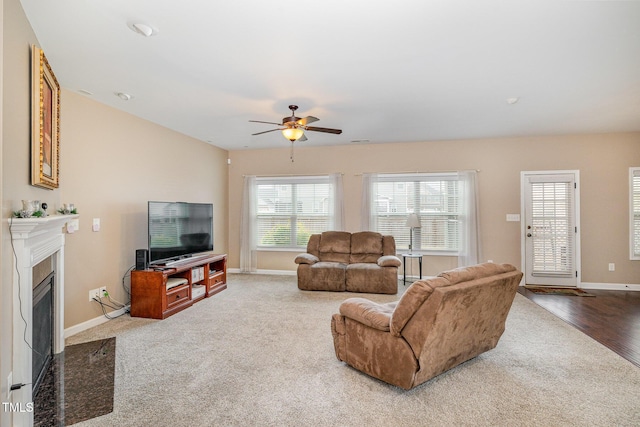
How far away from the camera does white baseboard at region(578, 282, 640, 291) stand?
16.8 feet

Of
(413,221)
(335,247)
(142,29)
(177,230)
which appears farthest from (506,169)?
(142,29)

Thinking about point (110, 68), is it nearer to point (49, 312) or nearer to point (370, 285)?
point (49, 312)

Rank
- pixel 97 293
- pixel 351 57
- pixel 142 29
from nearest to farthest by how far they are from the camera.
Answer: pixel 142 29 < pixel 351 57 < pixel 97 293

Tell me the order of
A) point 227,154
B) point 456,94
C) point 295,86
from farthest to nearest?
point 227,154 < point 456,94 < point 295,86

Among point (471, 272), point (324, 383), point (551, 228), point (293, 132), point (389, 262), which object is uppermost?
point (293, 132)

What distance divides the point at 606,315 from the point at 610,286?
1888 mm

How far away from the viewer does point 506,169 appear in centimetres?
555

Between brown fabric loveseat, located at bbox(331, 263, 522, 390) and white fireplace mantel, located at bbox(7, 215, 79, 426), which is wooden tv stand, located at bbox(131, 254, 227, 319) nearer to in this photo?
white fireplace mantel, located at bbox(7, 215, 79, 426)

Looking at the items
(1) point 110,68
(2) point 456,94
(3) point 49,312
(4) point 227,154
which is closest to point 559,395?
(2) point 456,94

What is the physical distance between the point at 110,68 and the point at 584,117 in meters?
5.85

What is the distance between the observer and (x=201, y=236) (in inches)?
194

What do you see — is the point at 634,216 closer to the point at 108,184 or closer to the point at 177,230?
the point at 177,230

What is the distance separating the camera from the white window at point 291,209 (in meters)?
6.33

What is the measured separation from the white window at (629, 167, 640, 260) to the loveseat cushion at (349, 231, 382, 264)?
4170 millimetres
